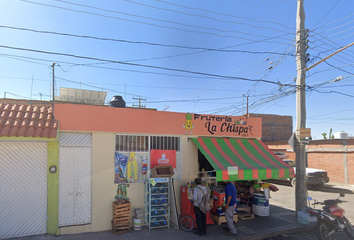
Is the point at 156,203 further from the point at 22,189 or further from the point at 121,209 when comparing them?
the point at 22,189

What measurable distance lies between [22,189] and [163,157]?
171 inches

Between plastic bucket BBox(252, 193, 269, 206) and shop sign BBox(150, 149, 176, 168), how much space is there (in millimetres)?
3671

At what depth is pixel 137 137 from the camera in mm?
8172

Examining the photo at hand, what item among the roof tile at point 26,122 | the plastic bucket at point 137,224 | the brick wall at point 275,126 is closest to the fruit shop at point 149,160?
the plastic bucket at point 137,224

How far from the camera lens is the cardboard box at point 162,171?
25.0ft

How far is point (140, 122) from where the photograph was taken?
8.09 m

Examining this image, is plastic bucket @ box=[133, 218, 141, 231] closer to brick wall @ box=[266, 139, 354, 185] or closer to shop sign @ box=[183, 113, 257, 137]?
shop sign @ box=[183, 113, 257, 137]

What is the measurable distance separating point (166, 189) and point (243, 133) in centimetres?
421

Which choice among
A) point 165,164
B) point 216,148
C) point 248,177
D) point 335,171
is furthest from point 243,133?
point 335,171

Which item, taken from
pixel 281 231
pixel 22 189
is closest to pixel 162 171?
pixel 22 189

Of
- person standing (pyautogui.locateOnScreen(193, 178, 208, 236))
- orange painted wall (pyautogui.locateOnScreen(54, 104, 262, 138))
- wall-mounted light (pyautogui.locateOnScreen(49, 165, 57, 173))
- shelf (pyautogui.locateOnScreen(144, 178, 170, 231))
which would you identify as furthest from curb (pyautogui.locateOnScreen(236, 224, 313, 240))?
wall-mounted light (pyautogui.locateOnScreen(49, 165, 57, 173))

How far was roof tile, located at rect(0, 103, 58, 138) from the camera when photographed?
20.3 feet

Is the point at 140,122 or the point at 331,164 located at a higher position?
the point at 140,122

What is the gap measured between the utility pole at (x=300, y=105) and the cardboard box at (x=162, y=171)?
5.08m
